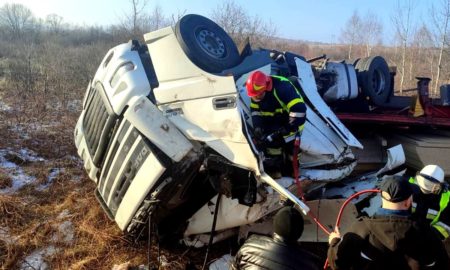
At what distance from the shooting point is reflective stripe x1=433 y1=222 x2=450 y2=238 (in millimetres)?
2768

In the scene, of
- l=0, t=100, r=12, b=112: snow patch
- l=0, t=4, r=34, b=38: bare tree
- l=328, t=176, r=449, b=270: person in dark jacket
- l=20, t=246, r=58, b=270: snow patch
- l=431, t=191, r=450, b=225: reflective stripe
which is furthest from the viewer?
l=0, t=4, r=34, b=38: bare tree

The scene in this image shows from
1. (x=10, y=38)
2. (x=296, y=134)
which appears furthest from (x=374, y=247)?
(x=10, y=38)

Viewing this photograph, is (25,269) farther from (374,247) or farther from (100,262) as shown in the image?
(374,247)

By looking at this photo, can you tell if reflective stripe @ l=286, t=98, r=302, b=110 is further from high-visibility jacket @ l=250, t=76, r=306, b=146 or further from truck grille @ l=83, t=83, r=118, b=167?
truck grille @ l=83, t=83, r=118, b=167

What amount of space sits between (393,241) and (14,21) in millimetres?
36447

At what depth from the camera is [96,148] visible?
13.1 ft

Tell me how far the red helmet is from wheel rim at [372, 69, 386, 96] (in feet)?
7.20

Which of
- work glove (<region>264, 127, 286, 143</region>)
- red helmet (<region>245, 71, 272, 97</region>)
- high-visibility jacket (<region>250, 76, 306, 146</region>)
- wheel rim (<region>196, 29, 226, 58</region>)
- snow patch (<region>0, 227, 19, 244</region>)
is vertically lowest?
snow patch (<region>0, 227, 19, 244</region>)

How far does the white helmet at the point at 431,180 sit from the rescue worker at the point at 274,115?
0.95 meters

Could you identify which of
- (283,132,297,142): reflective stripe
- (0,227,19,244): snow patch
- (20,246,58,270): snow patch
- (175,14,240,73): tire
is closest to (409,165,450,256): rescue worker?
(283,132,297,142): reflective stripe

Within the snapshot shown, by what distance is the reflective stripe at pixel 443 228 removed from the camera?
2.77 meters

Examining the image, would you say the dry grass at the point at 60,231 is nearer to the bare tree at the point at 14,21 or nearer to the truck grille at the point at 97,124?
the truck grille at the point at 97,124

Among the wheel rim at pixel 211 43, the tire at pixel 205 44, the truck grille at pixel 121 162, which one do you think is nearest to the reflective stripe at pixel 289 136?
the tire at pixel 205 44

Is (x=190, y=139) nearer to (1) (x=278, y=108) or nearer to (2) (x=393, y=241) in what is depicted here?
(1) (x=278, y=108)
